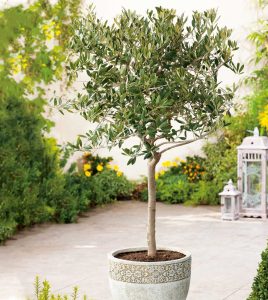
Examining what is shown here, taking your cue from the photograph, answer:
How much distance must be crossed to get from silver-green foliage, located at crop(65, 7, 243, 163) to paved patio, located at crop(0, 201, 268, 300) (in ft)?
5.71

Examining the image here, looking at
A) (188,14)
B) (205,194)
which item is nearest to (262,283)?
(205,194)

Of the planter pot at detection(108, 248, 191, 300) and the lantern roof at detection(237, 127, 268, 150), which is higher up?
the lantern roof at detection(237, 127, 268, 150)

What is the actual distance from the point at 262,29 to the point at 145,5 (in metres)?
1.91

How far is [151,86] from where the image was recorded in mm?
4504

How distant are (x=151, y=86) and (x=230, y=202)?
5.30 m

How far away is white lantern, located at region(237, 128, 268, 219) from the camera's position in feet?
31.5

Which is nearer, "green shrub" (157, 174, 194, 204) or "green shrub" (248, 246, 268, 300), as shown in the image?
"green shrub" (248, 246, 268, 300)

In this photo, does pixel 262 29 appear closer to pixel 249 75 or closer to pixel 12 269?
pixel 249 75

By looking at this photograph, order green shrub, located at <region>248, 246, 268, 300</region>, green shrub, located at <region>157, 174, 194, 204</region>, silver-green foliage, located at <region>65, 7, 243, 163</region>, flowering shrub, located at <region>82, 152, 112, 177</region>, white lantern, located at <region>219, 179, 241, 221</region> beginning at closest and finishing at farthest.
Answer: green shrub, located at <region>248, 246, 268, 300</region> < silver-green foliage, located at <region>65, 7, 243, 163</region> < white lantern, located at <region>219, 179, 241, 221</region> < green shrub, located at <region>157, 174, 194, 204</region> < flowering shrub, located at <region>82, 152, 112, 177</region>

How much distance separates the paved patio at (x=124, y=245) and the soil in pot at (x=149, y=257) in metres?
0.91

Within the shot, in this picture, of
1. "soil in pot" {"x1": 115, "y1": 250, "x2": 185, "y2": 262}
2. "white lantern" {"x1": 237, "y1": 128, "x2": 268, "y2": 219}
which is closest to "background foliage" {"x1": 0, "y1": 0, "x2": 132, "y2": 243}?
"white lantern" {"x1": 237, "y1": 128, "x2": 268, "y2": 219}

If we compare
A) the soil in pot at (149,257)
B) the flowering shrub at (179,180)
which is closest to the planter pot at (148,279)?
the soil in pot at (149,257)

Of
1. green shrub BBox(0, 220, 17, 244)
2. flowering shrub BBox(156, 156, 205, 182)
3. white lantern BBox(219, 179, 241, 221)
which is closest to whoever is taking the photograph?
green shrub BBox(0, 220, 17, 244)

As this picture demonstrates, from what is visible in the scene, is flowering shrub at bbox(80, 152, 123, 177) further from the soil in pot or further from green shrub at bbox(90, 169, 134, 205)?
the soil in pot
